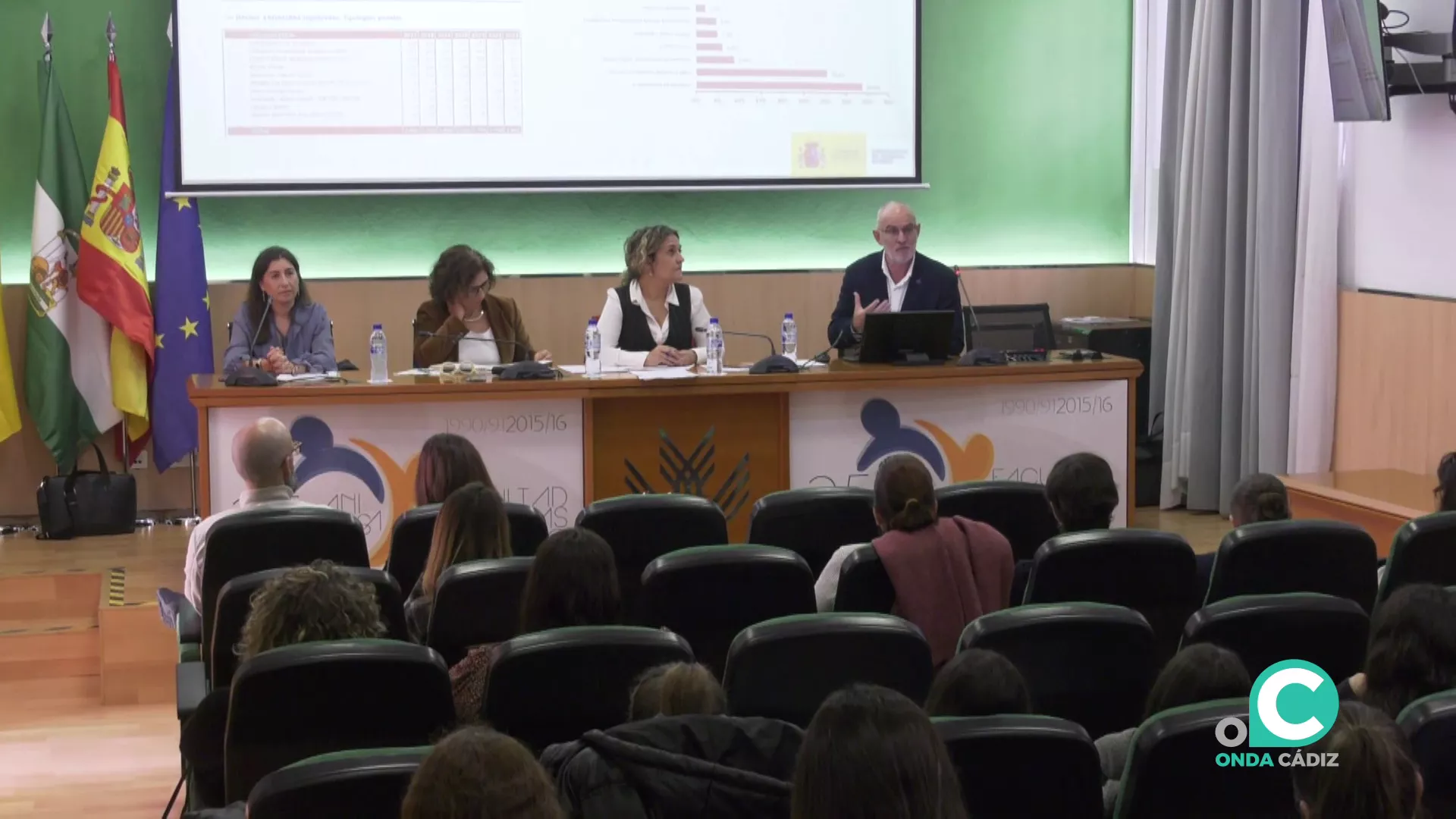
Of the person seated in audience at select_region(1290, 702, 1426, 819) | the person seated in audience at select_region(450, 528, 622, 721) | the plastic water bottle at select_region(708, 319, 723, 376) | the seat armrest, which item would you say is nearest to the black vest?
the plastic water bottle at select_region(708, 319, 723, 376)

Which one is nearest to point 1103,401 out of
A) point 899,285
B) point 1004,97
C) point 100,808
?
point 899,285

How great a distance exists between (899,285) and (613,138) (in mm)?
1836

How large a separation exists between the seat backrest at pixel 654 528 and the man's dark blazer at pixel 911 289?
248 cm

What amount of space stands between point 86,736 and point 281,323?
5.79 ft

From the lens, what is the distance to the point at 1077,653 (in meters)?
2.85

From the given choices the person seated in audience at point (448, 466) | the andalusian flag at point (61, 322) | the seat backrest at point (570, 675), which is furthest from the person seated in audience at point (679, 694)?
the andalusian flag at point (61, 322)

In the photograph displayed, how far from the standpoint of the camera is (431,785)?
174 cm

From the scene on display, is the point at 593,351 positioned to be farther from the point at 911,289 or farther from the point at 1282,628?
the point at 1282,628

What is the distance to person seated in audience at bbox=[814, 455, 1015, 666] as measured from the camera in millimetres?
3455

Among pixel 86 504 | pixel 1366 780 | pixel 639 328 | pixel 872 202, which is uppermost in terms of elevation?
pixel 872 202

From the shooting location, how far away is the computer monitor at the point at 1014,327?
672 centimetres

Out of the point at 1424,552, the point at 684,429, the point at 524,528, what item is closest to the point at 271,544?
the point at 524,528

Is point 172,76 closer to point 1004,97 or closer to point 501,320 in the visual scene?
point 501,320

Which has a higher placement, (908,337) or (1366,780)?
(908,337)
